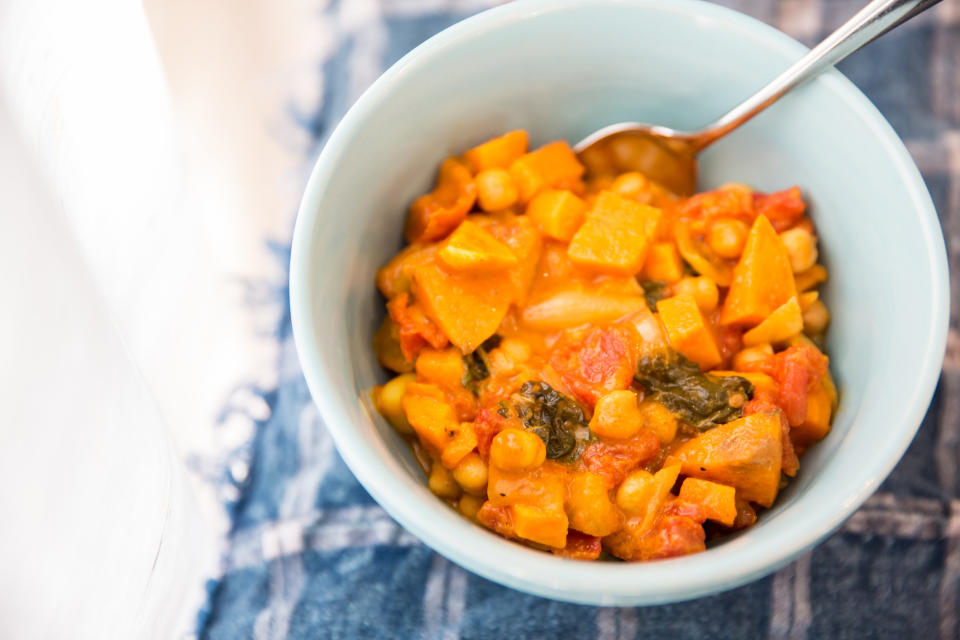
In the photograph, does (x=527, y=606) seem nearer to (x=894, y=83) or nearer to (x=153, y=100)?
(x=153, y=100)

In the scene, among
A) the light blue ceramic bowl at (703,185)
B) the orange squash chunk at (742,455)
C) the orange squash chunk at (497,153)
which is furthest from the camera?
the orange squash chunk at (497,153)

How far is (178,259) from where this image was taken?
2004 millimetres

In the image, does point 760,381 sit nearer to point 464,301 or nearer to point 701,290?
point 701,290

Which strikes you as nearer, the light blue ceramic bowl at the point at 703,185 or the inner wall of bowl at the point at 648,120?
the light blue ceramic bowl at the point at 703,185

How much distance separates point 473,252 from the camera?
1488 mm

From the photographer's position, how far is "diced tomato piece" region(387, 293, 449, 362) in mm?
1534

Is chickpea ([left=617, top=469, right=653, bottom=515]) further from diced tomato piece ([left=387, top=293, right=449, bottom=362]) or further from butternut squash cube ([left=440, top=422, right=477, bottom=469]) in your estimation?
diced tomato piece ([left=387, top=293, right=449, bottom=362])

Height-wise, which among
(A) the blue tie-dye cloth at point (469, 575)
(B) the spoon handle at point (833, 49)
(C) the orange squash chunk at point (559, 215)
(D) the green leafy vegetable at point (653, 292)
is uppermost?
(B) the spoon handle at point (833, 49)

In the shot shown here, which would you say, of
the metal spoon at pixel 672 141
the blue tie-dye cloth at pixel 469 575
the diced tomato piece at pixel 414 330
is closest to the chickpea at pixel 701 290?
the metal spoon at pixel 672 141

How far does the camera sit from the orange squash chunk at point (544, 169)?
1.67m

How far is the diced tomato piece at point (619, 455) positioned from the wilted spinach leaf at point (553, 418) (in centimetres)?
2

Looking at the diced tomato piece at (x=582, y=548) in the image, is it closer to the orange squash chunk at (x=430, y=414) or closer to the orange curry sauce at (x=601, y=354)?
the orange curry sauce at (x=601, y=354)

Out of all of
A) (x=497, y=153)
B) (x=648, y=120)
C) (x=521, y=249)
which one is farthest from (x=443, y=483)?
(x=648, y=120)

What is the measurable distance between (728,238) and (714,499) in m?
0.48
